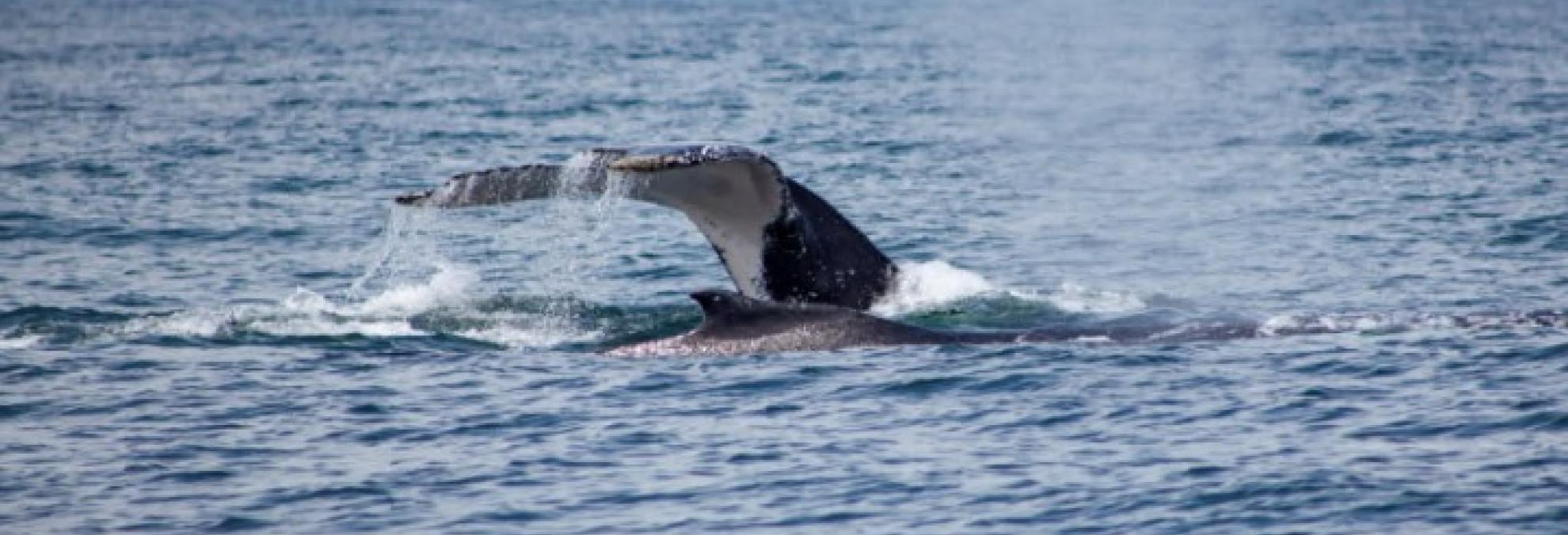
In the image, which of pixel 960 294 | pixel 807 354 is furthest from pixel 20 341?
pixel 960 294

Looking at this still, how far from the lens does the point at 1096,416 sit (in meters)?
13.1

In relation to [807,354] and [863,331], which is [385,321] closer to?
[807,354]

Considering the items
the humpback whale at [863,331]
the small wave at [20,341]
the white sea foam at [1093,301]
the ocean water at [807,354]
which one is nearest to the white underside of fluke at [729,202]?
the humpback whale at [863,331]

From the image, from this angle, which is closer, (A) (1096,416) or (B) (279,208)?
(A) (1096,416)

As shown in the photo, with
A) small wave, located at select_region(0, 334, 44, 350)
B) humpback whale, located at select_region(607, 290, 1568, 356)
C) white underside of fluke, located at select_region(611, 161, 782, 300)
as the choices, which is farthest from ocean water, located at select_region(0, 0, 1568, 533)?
white underside of fluke, located at select_region(611, 161, 782, 300)

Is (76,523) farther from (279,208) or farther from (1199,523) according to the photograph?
(279,208)

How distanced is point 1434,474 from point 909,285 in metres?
5.85

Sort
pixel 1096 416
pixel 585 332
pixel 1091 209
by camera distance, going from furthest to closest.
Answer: pixel 1091 209 → pixel 585 332 → pixel 1096 416

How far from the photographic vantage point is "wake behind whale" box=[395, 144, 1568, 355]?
1397 centimetres

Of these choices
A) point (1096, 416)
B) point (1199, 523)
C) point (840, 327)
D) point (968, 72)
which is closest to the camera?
point (1199, 523)

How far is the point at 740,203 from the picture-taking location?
14.5 m

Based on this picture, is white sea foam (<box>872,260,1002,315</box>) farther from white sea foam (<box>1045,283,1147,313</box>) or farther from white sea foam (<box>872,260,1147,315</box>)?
white sea foam (<box>1045,283,1147,313</box>)

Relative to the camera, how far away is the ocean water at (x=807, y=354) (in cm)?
1173

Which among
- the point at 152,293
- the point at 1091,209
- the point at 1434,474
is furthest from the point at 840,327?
the point at 1091,209
